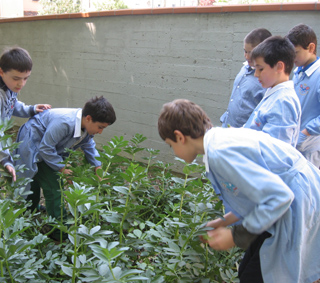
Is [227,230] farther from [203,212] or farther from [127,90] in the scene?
[127,90]

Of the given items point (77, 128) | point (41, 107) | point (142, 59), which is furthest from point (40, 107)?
point (142, 59)

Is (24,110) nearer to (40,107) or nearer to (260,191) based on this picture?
(40,107)

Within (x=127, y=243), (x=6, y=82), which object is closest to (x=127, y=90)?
(x=6, y=82)

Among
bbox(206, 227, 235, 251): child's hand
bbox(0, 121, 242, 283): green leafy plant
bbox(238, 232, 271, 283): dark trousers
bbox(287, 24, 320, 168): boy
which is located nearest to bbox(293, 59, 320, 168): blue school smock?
bbox(287, 24, 320, 168): boy

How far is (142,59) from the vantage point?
520 cm

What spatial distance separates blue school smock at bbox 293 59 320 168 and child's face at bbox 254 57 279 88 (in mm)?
499

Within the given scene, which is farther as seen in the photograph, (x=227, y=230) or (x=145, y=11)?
(x=145, y=11)

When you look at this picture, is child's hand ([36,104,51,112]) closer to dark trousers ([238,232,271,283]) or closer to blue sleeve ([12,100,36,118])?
blue sleeve ([12,100,36,118])

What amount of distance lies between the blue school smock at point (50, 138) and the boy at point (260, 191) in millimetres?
1523

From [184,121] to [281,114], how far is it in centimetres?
95

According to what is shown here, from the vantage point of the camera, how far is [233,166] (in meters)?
1.35

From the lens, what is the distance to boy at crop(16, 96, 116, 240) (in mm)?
2941

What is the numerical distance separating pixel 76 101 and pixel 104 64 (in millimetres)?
1027

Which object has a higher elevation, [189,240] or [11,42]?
[11,42]
